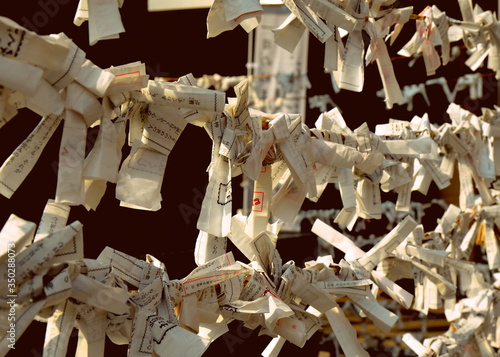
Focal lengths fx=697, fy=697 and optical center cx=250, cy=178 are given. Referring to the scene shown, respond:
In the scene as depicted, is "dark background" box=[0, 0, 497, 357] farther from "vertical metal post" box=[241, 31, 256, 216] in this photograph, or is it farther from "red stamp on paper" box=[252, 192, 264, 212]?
"red stamp on paper" box=[252, 192, 264, 212]

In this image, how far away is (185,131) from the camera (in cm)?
176

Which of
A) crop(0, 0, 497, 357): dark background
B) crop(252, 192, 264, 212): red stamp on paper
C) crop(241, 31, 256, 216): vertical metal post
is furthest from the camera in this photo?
crop(241, 31, 256, 216): vertical metal post

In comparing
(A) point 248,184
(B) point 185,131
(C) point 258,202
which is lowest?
(A) point 248,184

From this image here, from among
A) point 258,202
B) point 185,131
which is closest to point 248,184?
A: point 185,131

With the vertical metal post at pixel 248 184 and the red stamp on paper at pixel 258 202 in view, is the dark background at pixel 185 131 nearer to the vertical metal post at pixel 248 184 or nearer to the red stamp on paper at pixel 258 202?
the vertical metal post at pixel 248 184

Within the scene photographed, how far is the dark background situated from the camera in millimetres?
1303

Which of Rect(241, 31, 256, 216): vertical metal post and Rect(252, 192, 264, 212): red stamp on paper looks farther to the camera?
Rect(241, 31, 256, 216): vertical metal post

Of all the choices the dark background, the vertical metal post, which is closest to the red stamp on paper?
the dark background

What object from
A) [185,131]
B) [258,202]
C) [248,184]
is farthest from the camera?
[248,184]

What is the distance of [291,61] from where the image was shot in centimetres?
229

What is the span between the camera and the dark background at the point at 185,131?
1.30m

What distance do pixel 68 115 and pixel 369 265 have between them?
366 mm

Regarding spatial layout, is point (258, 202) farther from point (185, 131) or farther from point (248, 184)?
point (248, 184)

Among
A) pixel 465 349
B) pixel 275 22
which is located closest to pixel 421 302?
pixel 465 349
